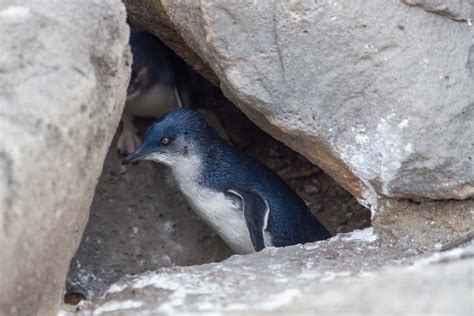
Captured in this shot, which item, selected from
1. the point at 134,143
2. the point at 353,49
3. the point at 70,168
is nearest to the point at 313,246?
the point at 353,49

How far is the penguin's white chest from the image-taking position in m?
3.32

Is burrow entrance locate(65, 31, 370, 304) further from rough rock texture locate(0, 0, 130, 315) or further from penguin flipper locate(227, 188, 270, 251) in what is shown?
rough rock texture locate(0, 0, 130, 315)

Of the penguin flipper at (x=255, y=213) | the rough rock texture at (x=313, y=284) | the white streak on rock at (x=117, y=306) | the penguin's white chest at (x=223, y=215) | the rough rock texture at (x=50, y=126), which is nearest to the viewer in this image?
the rough rock texture at (x=313, y=284)

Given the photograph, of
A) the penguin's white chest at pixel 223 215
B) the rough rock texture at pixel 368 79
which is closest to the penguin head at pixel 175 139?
the penguin's white chest at pixel 223 215

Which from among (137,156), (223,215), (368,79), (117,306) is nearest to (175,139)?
(137,156)

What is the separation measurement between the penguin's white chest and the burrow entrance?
174mm

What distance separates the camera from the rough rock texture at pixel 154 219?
341 cm

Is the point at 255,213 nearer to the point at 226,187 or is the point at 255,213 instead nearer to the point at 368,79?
the point at 226,187

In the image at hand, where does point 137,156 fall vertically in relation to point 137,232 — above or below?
above

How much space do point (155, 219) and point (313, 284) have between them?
1398mm

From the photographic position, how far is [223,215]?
3336mm

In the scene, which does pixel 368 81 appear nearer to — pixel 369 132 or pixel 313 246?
pixel 369 132

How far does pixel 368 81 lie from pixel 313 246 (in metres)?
0.47

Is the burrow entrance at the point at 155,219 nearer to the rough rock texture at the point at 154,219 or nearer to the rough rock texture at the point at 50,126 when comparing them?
the rough rock texture at the point at 154,219
